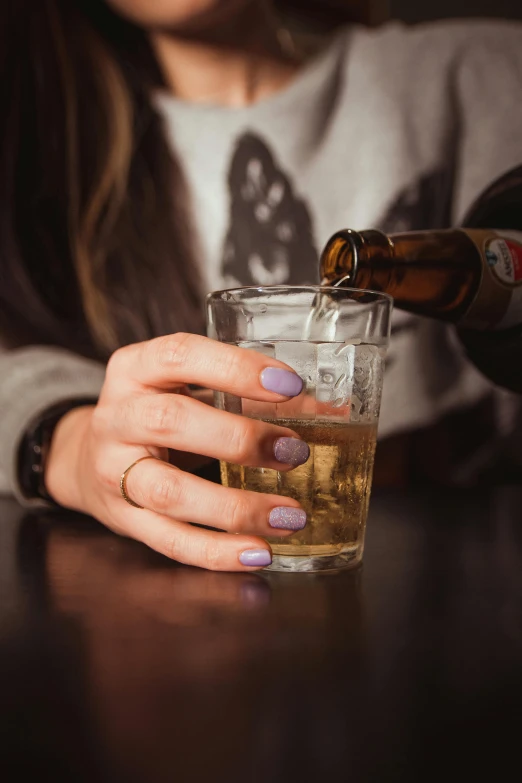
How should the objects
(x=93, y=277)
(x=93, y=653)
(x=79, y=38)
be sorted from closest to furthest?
(x=93, y=653) < (x=93, y=277) < (x=79, y=38)

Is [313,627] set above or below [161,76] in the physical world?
below

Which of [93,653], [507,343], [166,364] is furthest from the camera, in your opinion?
[507,343]

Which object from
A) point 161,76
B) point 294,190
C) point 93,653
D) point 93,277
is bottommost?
point 93,653

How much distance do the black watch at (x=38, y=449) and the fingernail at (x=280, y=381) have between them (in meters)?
0.43

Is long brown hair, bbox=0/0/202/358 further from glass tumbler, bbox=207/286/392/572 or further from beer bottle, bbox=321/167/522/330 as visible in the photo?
glass tumbler, bbox=207/286/392/572

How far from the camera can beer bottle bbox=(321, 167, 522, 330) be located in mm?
677

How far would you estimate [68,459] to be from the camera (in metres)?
0.78

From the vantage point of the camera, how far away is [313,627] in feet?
1.35

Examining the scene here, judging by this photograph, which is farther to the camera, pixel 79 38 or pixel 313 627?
pixel 79 38

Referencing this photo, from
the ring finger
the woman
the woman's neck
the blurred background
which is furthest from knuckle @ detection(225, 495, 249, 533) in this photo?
the blurred background

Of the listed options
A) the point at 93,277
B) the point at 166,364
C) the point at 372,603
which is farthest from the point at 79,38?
the point at 372,603

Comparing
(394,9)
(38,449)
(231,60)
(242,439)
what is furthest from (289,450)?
(394,9)

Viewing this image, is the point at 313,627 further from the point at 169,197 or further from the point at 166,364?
the point at 169,197

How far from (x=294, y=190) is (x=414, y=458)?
61 cm
